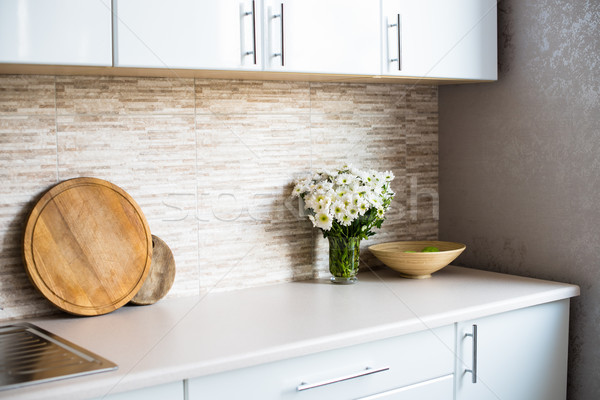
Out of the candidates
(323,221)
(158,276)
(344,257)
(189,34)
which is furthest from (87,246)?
(344,257)

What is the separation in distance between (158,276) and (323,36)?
90cm

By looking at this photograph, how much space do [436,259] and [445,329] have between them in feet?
1.46

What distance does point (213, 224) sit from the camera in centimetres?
223

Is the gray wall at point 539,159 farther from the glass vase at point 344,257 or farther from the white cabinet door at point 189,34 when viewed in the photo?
the white cabinet door at point 189,34

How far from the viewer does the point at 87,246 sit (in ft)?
6.39

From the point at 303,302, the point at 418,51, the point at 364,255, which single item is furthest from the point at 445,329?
the point at 418,51

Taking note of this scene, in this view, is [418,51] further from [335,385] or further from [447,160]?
[335,385]

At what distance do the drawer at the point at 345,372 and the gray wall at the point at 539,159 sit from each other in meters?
0.62

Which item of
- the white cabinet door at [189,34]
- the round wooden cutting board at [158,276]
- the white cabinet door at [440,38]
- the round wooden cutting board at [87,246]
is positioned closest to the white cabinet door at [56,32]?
the white cabinet door at [189,34]

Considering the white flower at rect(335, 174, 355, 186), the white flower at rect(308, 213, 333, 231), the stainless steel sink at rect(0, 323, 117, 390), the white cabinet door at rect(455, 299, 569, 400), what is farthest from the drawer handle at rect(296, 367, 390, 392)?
the white flower at rect(335, 174, 355, 186)

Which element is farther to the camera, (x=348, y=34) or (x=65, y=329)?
(x=348, y=34)

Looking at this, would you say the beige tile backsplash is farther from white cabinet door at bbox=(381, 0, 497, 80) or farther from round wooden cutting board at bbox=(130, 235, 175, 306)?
white cabinet door at bbox=(381, 0, 497, 80)

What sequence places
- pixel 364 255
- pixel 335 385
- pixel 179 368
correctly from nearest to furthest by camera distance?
1. pixel 179 368
2. pixel 335 385
3. pixel 364 255

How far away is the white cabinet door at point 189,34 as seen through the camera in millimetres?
1730
